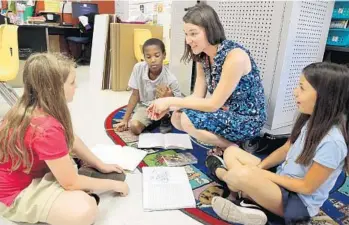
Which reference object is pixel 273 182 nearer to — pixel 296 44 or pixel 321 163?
pixel 321 163

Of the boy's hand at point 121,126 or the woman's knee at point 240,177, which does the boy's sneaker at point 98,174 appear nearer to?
the woman's knee at point 240,177

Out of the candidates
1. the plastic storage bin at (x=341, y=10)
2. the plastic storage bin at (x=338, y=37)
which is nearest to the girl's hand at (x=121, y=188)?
the plastic storage bin at (x=338, y=37)

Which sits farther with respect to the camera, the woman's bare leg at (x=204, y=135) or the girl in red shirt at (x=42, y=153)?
the woman's bare leg at (x=204, y=135)

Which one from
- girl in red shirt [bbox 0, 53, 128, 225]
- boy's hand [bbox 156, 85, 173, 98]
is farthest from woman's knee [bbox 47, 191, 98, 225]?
boy's hand [bbox 156, 85, 173, 98]

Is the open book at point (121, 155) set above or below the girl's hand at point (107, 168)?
below

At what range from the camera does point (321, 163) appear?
0.88 metres

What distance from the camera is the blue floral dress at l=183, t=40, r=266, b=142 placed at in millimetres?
1427

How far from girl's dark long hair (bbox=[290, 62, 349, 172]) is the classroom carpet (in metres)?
0.31

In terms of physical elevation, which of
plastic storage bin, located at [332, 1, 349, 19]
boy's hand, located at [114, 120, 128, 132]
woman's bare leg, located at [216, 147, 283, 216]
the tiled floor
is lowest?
the tiled floor

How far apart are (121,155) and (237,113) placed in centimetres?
66

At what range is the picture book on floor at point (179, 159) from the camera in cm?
146

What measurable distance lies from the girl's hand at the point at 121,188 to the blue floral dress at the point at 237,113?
1.66ft

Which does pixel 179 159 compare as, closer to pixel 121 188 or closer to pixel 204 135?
pixel 204 135

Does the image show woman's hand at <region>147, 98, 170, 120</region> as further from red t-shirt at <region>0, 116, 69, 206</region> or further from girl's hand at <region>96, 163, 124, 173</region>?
red t-shirt at <region>0, 116, 69, 206</region>
